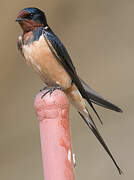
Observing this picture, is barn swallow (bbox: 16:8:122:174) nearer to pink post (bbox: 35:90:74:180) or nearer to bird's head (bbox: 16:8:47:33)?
bird's head (bbox: 16:8:47:33)

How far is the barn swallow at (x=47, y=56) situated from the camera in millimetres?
1505

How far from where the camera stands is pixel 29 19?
154cm

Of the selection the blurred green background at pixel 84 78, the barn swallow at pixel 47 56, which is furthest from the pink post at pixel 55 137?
the blurred green background at pixel 84 78

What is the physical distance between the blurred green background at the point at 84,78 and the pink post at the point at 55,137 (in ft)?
3.79

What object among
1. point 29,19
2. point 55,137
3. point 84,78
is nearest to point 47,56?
point 29,19

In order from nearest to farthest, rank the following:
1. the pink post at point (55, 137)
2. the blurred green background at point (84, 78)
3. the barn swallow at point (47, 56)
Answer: the pink post at point (55, 137)
the barn swallow at point (47, 56)
the blurred green background at point (84, 78)

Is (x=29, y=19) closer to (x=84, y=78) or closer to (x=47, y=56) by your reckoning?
Result: (x=47, y=56)

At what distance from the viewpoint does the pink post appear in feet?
3.29

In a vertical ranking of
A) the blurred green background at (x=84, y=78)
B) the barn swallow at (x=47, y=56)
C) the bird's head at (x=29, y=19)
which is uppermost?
the bird's head at (x=29, y=19)

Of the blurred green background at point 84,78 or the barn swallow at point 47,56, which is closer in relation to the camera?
the barn swallow at point 47,56

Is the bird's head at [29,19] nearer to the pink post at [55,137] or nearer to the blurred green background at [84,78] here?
the pink post at [55,137]

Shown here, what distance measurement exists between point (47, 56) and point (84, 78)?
0.92 meters

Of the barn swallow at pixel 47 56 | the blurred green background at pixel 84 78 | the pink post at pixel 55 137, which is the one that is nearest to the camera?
the pink post at pixel 55 137

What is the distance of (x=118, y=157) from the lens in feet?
7.34
